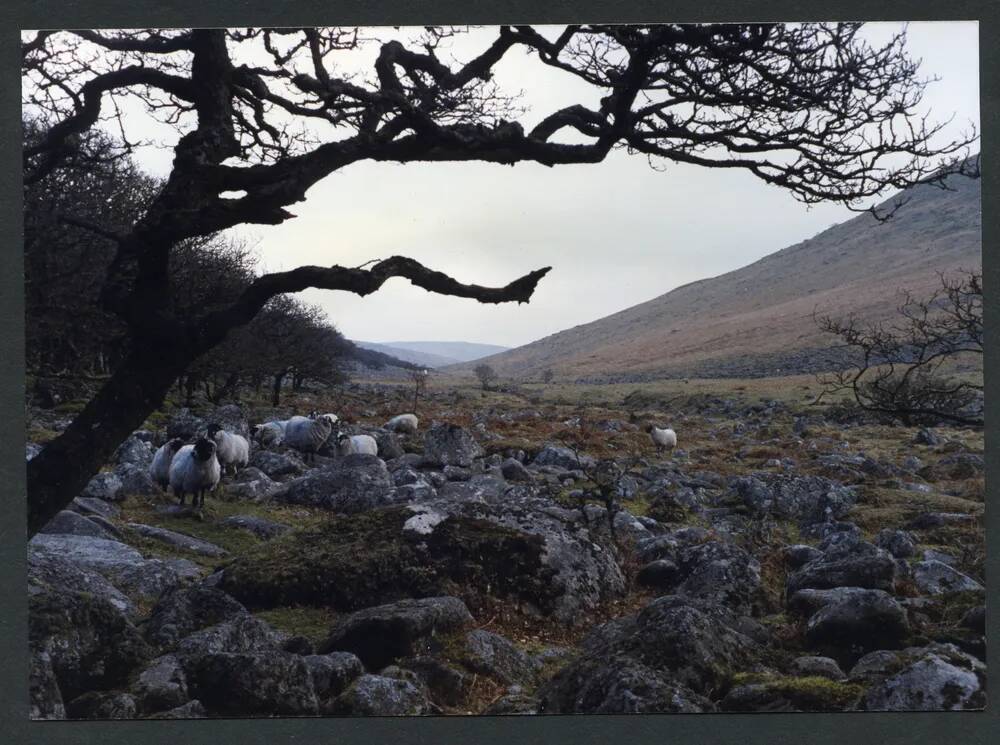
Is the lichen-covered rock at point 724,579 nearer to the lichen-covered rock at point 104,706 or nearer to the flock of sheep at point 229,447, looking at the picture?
the lichen-covered rock at point 104,706

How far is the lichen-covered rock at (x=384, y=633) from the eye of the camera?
5.48m

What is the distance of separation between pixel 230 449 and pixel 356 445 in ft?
11.2

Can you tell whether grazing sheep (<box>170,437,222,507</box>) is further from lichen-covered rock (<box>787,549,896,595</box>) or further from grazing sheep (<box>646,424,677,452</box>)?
lichen-covered rock (<box>787,549,896,595</box>)

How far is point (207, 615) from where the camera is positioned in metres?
5.84

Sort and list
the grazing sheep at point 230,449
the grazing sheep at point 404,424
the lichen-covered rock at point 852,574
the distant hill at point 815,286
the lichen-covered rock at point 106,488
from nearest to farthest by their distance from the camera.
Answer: the lichen-covered rock at point 852,574, the distant hill at point 815,286, the lichen-covered rock at point 106,488, the grazing sheep at point 230,449, the grazing sheep at point 404,424

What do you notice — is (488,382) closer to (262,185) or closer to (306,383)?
(306,383)

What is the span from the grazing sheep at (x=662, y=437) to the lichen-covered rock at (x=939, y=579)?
4216 mm

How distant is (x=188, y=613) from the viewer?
5.80 metres

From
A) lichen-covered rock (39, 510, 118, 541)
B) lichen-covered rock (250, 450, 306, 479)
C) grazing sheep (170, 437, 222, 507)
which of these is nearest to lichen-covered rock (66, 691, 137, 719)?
lichen-covered rock (39, 510, 118, 541)

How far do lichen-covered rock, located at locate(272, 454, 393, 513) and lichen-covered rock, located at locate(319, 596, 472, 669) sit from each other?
3.62m

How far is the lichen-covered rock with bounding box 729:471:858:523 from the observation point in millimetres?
9500

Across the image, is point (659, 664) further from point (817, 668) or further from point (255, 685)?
point (255, 685)

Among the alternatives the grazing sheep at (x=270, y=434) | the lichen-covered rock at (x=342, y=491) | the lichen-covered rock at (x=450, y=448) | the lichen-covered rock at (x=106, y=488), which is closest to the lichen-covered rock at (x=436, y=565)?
the lichen-covered rock at (x=342, y=491)

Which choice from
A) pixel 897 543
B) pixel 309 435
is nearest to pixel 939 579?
pixel 897 543
